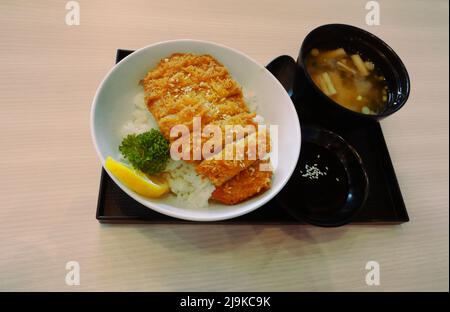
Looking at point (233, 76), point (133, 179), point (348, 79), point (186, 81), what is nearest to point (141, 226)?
point (133, 179)

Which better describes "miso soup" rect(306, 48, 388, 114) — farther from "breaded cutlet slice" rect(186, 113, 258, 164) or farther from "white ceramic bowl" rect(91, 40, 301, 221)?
"breaded cutlet slice" rect(186, 113, 258, 164)

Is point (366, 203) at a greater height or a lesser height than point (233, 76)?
lesser

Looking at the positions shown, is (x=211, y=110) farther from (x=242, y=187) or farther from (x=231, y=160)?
(x=242, y=187)

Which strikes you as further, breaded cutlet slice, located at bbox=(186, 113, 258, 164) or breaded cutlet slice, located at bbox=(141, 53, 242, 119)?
breaded cutlet slice, located at bbox=(141, 53, 242, 119)

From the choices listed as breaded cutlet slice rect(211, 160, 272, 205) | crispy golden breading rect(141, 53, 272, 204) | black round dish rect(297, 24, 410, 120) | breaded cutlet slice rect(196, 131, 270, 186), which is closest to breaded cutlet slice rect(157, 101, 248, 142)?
crispy golden breading rect(141, 53, 272, 204)

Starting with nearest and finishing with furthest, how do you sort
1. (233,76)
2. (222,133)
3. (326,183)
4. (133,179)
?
(133,179) < (222,133) < (326,183) < (233,76)

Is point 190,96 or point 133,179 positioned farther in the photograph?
point 190,96

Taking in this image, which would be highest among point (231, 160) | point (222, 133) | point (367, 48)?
point (367, 48)
